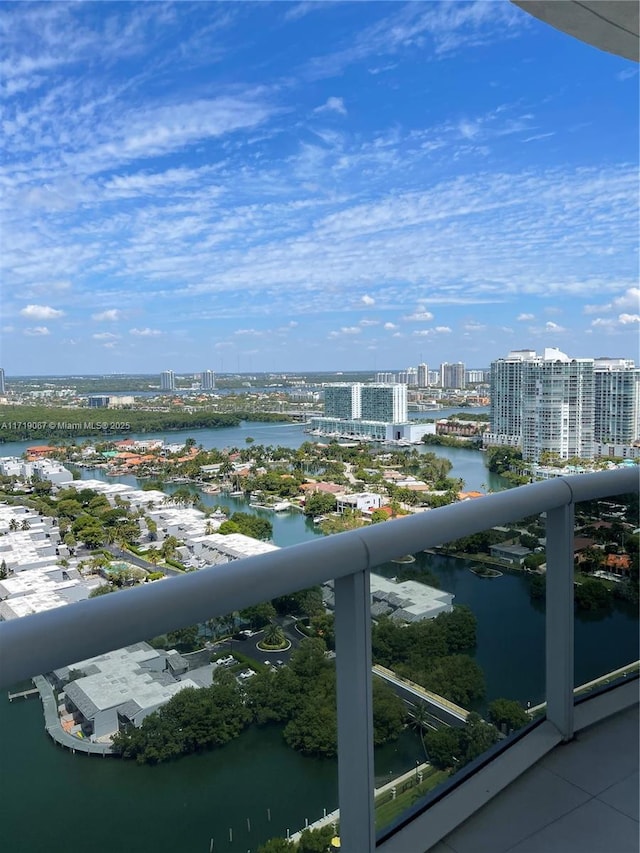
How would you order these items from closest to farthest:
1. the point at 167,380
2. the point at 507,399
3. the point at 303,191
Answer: the point at 507,399 < the point at 167,380 < the point at 303,191

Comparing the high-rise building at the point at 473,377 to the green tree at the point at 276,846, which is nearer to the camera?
the green tree at the point at 276,846

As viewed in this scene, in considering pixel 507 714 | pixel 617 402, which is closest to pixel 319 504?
pixel 617 402

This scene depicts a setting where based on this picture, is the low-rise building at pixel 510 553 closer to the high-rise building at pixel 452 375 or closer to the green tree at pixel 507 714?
the green tree at pixel 507 714

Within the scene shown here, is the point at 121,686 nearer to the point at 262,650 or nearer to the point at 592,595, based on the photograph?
the point at 262,650

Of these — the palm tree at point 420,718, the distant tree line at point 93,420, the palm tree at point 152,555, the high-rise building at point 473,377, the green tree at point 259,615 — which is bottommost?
the palm tree at point 152,555

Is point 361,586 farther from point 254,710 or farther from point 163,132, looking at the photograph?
point 163,132

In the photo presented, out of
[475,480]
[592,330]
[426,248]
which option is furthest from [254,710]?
[426,248]

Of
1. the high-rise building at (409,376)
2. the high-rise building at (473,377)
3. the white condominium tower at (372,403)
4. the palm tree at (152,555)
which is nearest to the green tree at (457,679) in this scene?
the palm tree at (152,555)

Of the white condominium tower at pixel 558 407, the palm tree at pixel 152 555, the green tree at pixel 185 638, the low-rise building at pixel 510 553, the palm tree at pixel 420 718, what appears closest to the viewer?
the green tree at pixel 185 638
